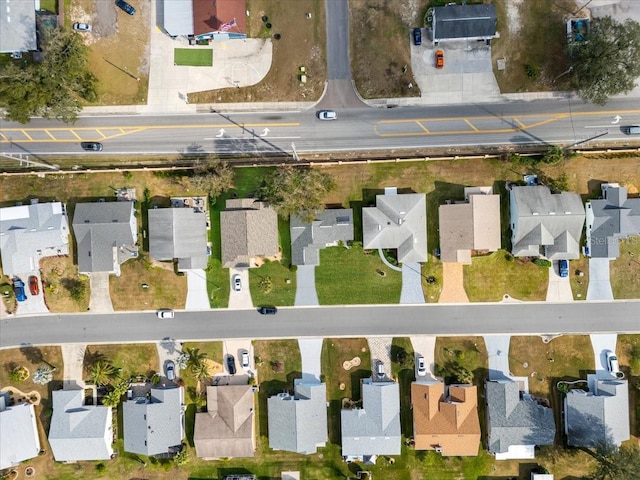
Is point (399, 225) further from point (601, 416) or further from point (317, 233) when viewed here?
point (601, 416)

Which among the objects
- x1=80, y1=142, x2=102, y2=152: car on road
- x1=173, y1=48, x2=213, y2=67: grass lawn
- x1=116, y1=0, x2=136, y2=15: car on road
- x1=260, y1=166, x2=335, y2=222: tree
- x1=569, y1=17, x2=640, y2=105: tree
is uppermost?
x1=116, y1=0, x2=136, y2=15: car on road

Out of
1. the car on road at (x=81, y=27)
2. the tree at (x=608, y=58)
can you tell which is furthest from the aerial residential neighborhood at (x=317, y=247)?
the tree at (x=608, y=58)

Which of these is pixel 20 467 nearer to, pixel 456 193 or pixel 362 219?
pixel 362 219

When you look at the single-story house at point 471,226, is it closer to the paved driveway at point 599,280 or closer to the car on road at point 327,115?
the paved driveway at point 599,280

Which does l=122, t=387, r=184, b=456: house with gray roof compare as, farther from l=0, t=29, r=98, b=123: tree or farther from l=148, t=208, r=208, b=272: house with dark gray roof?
l=0, t=29, r=98, b=123: tree

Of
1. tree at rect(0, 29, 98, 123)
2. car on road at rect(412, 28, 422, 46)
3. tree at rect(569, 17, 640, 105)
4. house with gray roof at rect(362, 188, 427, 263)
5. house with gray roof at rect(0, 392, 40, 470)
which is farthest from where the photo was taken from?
car on road at rect(412, 28, 422, 46)

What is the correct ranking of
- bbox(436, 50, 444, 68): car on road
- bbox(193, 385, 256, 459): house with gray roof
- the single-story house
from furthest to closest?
bbox(436, 50, 444, 68): car on road
bbox(193, 385, 256, 459): house with gray roof
the single-story house

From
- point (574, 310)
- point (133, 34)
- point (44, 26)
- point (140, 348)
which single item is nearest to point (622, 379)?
point (574, 310)

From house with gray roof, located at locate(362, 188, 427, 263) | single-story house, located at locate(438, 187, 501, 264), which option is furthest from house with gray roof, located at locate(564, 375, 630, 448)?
house with gray roof, located at locate(362, 188, 427, 263)
